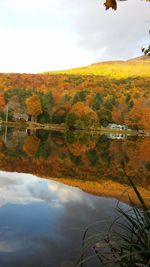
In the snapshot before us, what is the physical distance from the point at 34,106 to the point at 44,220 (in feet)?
344

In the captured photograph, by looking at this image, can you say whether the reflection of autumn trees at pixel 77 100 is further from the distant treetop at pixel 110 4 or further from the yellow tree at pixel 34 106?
the distant treetop at pixel 110 4

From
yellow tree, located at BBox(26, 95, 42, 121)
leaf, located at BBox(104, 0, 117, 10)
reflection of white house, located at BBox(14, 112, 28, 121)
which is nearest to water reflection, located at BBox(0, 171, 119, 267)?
leaf, located at BBox(104, 0, 117, 10)

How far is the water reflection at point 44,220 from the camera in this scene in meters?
10.2

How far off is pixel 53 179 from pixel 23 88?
114m

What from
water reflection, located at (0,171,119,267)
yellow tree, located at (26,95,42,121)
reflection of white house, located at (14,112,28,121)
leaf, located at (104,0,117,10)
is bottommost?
reflection of white house, located at (14,112,28,121)

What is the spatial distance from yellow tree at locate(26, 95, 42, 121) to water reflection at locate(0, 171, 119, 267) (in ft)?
309

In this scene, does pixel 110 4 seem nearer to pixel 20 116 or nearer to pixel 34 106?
pixel 34 106

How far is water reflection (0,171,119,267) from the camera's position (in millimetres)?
10203

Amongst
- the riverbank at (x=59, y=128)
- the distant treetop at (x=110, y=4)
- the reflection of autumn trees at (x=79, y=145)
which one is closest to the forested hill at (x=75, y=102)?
the riverbank at (x=59, y=128)

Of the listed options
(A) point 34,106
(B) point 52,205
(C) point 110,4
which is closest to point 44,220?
(B) point 52,205

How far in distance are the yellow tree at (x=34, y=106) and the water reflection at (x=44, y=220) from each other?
9429 centimetres

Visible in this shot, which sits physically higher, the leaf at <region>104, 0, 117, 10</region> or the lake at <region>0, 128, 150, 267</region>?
the leaf at <region>104, 0, 117, 10</region>

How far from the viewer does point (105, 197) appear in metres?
19.9

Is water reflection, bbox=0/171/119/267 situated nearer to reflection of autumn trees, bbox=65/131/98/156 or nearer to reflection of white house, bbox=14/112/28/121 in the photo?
reflection of autumn trees, bbox=65/131/98/156
